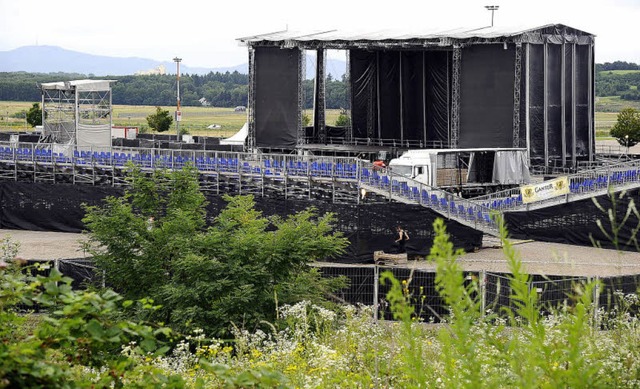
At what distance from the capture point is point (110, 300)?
7723mm

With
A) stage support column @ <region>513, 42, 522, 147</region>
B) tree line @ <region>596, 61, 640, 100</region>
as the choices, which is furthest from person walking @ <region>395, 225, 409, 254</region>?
tree line @ <region>596, 61, 640, 100</region>

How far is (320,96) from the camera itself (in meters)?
60.3

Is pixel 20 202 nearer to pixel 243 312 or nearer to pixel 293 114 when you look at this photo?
pixel 293 114

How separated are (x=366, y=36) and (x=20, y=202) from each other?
66.0 feet

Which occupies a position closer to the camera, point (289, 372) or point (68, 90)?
point (289, 372)

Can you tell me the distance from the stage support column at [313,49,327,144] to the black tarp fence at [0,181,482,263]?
797 inches

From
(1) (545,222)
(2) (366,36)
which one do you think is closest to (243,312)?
(1) (545,222)

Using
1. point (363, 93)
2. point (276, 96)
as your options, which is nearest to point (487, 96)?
point (276, 96)

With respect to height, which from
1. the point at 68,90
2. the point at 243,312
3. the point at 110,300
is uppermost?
the point at 68,90

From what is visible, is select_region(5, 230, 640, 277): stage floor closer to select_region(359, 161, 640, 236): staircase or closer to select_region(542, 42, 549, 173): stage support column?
select_region(359, 161, 640, 236): staircase

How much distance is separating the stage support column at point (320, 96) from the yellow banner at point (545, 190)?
21.6m

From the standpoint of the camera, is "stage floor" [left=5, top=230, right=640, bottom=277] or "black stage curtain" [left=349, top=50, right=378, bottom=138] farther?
"black stage curtain" [left=349, top=50, right=378, bottom=138]

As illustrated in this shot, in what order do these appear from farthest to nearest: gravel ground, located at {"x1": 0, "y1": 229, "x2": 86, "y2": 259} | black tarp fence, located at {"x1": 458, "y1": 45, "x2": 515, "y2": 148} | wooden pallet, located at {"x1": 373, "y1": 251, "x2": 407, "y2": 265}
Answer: black tarp fence, located at {"x1": 458, "y1": 45, "x2": 515, "y2": 148}
gravel ground, located at {"x1": 0, "y1": 229, "x2": 86, "y2": 259}
wooden pallet, located at {"x1": 373, "y1": 251, "x2": 407, "y2": 265}

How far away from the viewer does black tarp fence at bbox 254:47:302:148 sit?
57.2 metres
